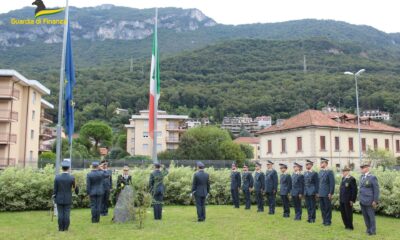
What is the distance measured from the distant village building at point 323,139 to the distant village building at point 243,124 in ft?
184

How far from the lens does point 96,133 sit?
7462 centimetres

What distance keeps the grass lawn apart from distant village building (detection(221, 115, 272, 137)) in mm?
95973

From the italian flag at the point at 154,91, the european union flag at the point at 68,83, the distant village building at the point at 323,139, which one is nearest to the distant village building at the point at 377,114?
the distant village building at the point at 323,139

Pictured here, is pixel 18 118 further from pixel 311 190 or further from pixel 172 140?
pixel 172 140

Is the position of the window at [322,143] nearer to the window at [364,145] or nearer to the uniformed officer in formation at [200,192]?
the window at [364,145]

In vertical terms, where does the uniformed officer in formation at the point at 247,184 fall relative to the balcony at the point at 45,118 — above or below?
below

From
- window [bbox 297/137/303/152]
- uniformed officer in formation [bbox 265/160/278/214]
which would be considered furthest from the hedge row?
window [bbox 297/137/303/152]

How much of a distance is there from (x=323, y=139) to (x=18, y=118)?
32773mm

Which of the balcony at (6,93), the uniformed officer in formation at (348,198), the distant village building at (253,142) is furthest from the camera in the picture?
the distant village building at (253,142)

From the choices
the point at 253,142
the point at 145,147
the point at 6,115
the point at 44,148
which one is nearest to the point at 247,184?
the point at 6,115

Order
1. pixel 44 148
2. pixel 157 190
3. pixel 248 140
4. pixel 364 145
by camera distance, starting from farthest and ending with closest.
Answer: pixel 248 140 → pixel 44 148 → pixel 364 145 → pixel 157 190

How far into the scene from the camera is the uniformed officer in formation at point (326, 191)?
39.2 ft

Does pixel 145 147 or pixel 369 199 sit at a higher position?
pixel 145 147

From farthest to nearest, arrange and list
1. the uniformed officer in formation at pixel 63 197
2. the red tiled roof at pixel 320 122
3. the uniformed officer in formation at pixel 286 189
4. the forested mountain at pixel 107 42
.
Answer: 1. the forested mountain at pixel 107 42
2. the red tiled roof at pixel 320 122
3. the uniformed officer in formation at pixel 286 189
4. the uniformed officer in formation at pixel 63 197
